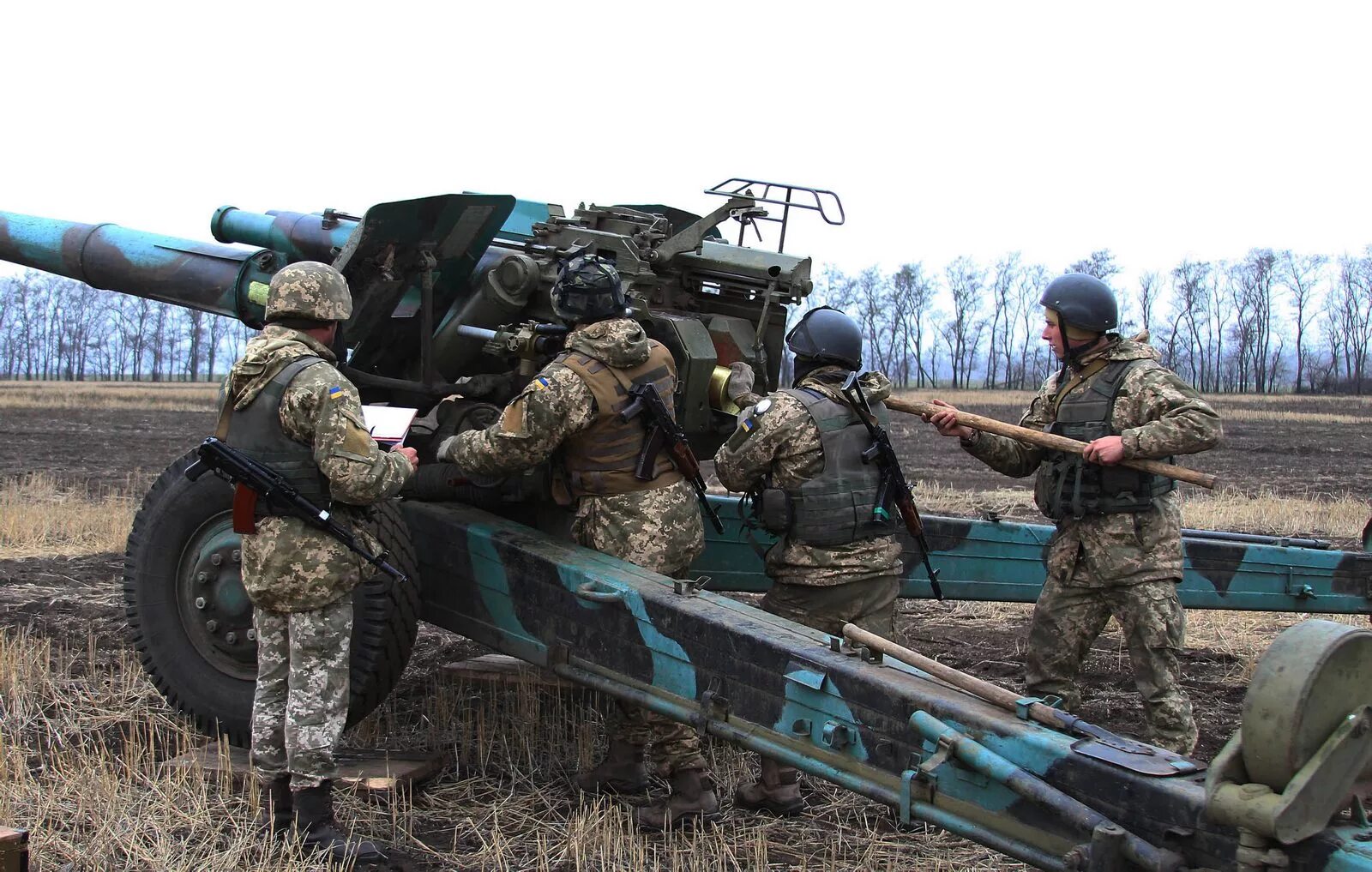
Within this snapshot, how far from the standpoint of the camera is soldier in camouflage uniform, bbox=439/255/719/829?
4.77 metres

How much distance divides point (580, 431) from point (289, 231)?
9.11 feet

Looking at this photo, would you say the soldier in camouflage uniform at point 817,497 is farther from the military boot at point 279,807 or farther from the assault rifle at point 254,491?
the military boot at point 279,807

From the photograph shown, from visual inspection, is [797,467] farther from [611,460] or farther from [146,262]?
[146,262]

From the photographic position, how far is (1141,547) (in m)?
4.73

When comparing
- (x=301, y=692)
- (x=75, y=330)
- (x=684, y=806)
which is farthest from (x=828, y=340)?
(x=75, y=330)

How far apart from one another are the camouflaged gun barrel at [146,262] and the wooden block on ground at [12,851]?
398cm

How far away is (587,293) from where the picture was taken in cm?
490

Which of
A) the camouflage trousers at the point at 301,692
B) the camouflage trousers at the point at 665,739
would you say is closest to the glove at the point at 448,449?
the camouflage trousers at the point at 301,692

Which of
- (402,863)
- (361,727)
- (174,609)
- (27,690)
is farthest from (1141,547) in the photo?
(27,690)

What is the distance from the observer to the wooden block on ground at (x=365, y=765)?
4.89 meters

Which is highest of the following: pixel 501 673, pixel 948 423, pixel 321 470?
pixel 948 423

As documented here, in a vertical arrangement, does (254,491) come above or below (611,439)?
below

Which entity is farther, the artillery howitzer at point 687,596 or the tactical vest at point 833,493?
the tactical vest at point 833,493

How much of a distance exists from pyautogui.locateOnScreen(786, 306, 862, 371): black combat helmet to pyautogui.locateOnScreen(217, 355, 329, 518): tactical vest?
5.96 ft
